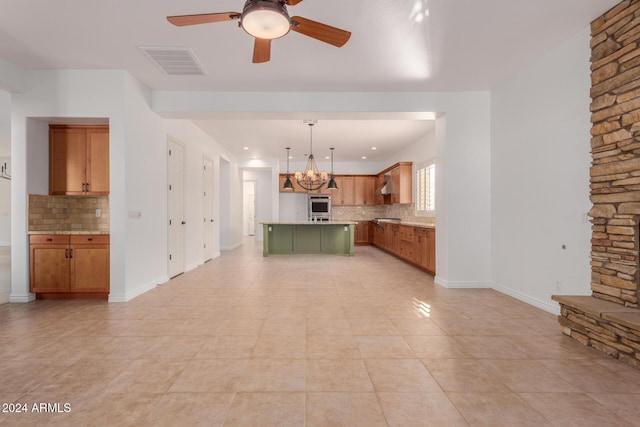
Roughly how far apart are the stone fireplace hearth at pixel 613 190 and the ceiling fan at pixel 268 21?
95.2 inches

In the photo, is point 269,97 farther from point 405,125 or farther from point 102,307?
point 102,307

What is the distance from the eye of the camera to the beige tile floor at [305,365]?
1730mm

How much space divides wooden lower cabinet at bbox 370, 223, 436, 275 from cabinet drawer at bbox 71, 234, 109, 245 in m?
4.89

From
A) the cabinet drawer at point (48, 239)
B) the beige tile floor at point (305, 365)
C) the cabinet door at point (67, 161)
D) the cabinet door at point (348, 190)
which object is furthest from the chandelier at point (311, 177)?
the cabinet drawer at point (48, 239)

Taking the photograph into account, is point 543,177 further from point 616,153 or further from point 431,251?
point 431,251

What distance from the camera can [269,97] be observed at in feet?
15.0

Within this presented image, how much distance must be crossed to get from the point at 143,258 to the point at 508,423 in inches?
174

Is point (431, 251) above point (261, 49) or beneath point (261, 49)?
beneath

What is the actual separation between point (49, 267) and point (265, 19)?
A: 4151 millimetres

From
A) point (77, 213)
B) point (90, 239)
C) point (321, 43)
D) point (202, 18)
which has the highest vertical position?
point (321, 43)

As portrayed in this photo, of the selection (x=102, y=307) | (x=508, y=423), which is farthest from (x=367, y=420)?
(x=102, y=307)

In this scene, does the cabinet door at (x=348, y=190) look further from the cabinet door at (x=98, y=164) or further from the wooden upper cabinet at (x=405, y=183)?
the cabinet door at (x=98, y=164)

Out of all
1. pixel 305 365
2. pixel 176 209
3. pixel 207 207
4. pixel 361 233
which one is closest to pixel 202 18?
pixel 305 365

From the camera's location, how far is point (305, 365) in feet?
7.43
